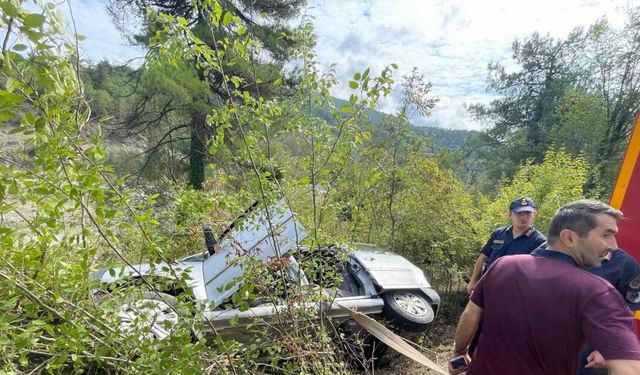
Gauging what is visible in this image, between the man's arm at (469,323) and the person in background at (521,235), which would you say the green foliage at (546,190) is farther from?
the man's arm at (469,323)

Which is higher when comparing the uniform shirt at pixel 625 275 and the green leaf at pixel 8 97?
the green leaf at pixel 8 97

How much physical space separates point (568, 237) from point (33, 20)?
85.1 inches

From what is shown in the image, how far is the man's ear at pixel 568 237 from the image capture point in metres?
1.56

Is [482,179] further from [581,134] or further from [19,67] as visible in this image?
[19,67]

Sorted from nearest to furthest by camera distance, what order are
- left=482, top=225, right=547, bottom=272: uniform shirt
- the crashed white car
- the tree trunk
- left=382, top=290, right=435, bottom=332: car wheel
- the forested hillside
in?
the forested hillside → the crashed white car → left=482, top=225, right=547, bottom=272: uniform shirt → left=382, top=290, right=435, bottom=332: car wheel → the tree trunk

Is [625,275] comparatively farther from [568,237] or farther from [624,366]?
[624,366]

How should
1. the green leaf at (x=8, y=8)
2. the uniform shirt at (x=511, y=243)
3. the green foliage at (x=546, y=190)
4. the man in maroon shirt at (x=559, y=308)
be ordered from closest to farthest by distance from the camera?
1. the green leaf at (x=8, y=8)
2. the man in maroon shirt at (x=559, y=308)
3. the uniform shirt at (x=511, y=243)
4. the green foliage at (x=546, y=190)

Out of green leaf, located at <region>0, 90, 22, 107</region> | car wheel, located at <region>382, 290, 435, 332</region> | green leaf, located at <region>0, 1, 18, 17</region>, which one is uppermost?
green leaf, located at <region>0, 1, 18, 17</region>

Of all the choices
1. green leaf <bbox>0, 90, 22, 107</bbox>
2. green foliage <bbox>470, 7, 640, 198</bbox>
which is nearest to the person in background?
green leaf <bbox>0, 90, 22, 107</bbox>

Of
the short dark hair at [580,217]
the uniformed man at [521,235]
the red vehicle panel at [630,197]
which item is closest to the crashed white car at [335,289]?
the uniformed man at [521,235]

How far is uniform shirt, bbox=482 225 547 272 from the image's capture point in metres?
3.06

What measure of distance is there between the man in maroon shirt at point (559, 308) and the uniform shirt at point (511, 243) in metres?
1.60

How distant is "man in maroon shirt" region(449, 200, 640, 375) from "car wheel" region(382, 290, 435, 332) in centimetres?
182

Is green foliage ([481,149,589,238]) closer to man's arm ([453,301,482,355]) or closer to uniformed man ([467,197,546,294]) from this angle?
uniformed man ([467,197,546,294])
